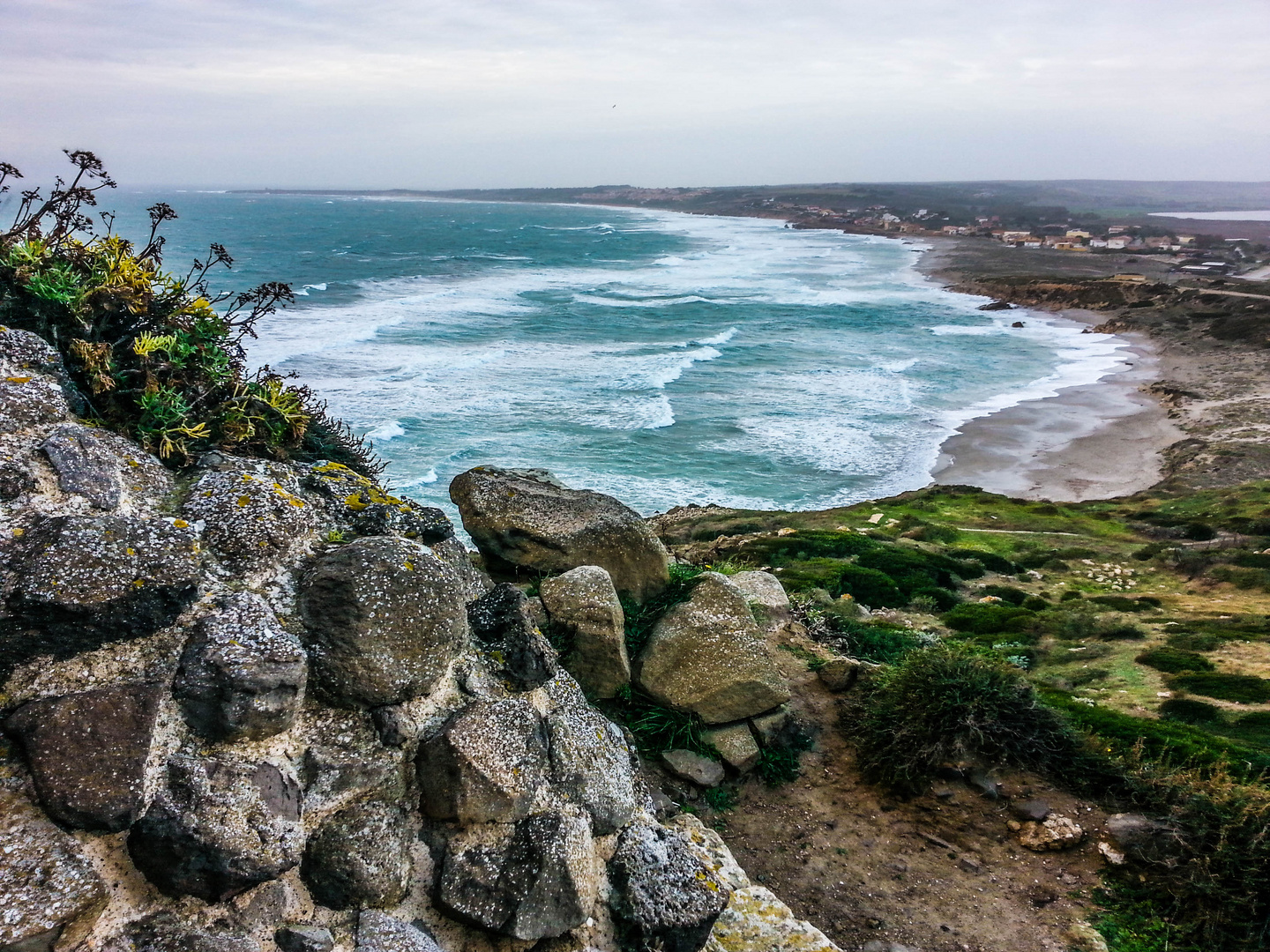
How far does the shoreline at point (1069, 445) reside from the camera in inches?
1264

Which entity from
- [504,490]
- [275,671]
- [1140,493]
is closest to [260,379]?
[275,671]

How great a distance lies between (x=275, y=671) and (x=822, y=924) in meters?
4.99

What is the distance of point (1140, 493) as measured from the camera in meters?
30.0

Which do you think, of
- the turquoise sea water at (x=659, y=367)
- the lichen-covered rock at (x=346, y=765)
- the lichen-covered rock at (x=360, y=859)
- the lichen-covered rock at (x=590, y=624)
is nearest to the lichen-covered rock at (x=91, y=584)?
the lichen-covered rock at (x=346, y=765)

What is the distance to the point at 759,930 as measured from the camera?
5.36m

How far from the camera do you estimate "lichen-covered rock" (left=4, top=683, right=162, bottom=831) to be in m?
3.50

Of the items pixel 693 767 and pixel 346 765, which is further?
pixel 693 767

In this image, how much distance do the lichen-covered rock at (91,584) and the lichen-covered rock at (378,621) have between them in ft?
2.28

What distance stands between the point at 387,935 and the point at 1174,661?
13.6 m

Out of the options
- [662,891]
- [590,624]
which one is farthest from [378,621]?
[590,624]

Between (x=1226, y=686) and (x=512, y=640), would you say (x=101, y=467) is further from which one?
(x=1226, y=686)

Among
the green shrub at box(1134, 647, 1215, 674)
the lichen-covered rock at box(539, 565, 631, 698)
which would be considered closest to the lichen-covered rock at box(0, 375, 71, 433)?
the lichen-covered rock at box(539, 565, 631, 698)

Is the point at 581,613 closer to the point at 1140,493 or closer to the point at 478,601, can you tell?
the point at 478,601

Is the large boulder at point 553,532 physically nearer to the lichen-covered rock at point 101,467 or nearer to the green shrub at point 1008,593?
the lichen-covered rock at point 101,467
